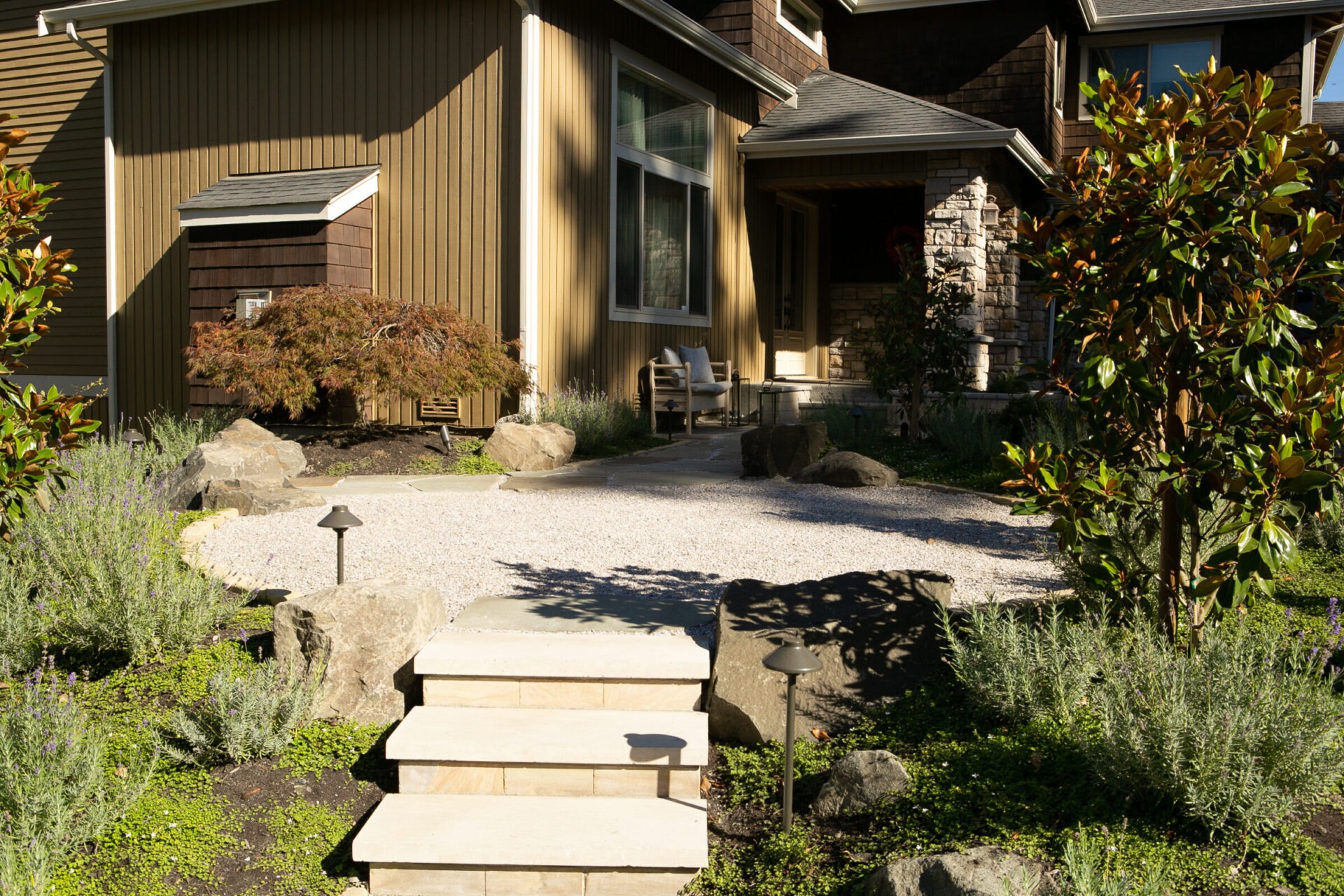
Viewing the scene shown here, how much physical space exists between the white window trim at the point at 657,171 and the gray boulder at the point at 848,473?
139 inches

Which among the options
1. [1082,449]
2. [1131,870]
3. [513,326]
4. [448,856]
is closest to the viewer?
[1131,870]

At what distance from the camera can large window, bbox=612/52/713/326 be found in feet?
36.8

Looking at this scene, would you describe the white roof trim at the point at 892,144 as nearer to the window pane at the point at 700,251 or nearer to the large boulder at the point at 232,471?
the window pane at the point at 700,251

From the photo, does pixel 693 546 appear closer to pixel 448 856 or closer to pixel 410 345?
pixel 448 856

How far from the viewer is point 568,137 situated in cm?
1028

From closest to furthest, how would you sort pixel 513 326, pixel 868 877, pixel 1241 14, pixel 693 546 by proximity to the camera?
pixel 868 877, pixel 693 546, pixel 513 326, pixel 1241 14

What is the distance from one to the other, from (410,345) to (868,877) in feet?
21.9

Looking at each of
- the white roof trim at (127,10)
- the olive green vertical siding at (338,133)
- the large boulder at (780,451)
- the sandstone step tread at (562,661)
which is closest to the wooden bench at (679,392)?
the olive green vertical siding at (338,133)

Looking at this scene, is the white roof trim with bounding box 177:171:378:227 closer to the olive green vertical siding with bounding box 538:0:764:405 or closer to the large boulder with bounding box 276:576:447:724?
the olive green vertical siding with bounding box 538:0:764:405

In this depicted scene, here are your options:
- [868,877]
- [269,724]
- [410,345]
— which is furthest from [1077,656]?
[410,345]

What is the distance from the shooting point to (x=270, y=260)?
1008 cm

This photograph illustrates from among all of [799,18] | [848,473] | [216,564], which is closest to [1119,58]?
[799,18]

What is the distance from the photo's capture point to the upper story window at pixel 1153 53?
55.3 feet

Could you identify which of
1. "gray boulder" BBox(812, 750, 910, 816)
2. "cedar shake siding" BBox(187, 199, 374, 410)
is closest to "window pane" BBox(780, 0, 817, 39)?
"cedar shake siding" BBox(187, 199, 374, 410)
